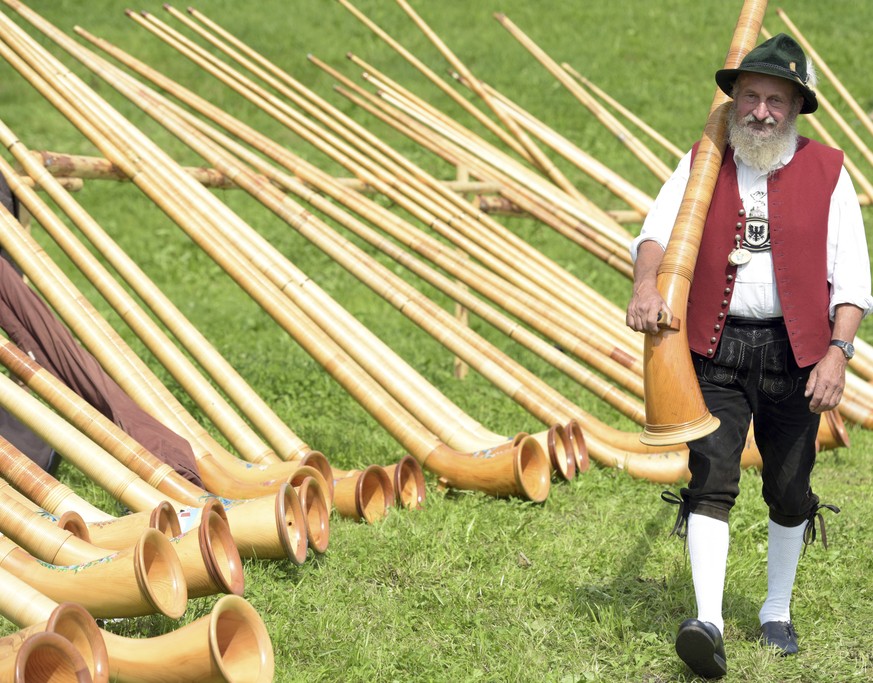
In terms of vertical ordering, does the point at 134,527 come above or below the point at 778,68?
below

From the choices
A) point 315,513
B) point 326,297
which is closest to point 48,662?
point 315,513

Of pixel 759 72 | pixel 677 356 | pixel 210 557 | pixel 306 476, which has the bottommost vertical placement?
pixel 306 476

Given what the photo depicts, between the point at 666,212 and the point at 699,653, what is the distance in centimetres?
120

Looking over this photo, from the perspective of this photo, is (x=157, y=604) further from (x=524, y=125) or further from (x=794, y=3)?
(x=794, y=3)

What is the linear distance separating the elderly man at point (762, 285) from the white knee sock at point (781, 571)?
287 mm

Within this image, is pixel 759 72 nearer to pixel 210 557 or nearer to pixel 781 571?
pixel 781 571

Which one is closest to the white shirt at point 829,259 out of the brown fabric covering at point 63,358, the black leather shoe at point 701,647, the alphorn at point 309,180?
the black leather shoe at point 701,647

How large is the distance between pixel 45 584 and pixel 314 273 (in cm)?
731

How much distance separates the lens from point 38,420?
11.0ft

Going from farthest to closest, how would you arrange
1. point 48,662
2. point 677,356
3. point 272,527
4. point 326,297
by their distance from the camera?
point 326,297, point 272,527, point 677,356, point 48,662

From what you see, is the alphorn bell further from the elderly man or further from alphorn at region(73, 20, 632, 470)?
alphorn at region(73, 20, 632, 470)

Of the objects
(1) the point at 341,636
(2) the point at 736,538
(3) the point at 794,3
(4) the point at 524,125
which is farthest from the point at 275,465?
(3) the point at 794,3

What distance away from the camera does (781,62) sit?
286 centimetres

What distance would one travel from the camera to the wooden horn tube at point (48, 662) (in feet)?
6.89
